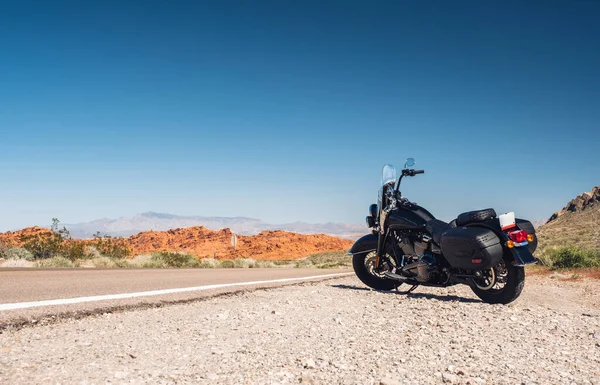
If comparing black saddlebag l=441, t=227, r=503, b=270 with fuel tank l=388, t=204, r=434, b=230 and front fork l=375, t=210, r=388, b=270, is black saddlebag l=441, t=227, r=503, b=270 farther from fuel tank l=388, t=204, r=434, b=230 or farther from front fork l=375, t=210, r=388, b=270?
front fork l=375, t=210, r=388, b=270

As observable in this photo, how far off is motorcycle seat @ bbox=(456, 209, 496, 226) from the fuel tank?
2.08 feet

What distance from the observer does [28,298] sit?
18.2 feet

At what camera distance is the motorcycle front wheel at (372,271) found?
7.62m

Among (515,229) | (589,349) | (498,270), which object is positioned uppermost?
(515,229)

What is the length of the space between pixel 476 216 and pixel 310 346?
12.8 ft

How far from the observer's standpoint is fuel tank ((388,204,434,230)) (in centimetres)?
700

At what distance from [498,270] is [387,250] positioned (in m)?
1.82

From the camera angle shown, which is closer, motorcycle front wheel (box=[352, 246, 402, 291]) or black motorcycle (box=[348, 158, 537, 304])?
black motorcycle (box=[348, 158, 537, 304])

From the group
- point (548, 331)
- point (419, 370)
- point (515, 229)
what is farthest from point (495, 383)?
point (515, 229)

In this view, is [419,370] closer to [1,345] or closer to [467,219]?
[1,345]

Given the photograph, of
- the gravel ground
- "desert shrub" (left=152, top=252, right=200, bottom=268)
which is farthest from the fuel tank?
"desert shrub" (left=152, top=252, right=200, bottom=268)

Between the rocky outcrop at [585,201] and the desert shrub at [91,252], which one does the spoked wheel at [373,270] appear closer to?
the desert shrub at [91,252]

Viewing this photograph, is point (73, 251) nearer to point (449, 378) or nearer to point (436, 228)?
point (436, 228)

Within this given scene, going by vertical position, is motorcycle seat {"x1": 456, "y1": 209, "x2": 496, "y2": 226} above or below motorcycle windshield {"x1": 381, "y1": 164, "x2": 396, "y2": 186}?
below
